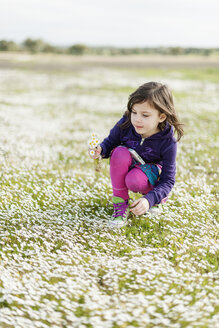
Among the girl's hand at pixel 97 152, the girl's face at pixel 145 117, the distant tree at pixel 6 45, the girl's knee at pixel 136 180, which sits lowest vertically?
the girl's knee at pixel 136 180

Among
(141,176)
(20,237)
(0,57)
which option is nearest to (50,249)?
(20,237)

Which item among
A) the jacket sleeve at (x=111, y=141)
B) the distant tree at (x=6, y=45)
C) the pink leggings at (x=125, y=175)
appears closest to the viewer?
the pink leggings at (x=125, y=175)

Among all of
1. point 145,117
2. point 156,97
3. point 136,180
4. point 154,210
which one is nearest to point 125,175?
point 136,180

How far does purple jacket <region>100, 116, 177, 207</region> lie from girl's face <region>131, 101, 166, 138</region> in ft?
0.81

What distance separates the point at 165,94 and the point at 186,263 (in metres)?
2.42

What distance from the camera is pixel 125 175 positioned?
559cm

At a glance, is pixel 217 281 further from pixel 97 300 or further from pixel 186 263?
pixel 97 300

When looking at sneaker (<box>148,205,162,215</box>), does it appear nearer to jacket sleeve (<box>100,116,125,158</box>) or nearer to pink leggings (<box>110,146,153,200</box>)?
pink leggings (<box>110,146,153,200</box>)

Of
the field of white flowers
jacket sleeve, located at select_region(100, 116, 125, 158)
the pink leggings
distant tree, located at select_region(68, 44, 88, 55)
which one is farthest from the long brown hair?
distant tree, located at select_region(68, 44, 88, 55)

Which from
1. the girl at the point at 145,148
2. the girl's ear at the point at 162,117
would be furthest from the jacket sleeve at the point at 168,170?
the girl's ear at the point at 162,117

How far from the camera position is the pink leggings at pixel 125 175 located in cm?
541

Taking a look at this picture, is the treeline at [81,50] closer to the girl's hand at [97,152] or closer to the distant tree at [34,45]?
the distant tree at [34,45]

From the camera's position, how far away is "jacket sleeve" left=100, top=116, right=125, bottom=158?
19.2 ft

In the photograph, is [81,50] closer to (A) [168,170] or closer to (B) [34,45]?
(B) [34,45]
